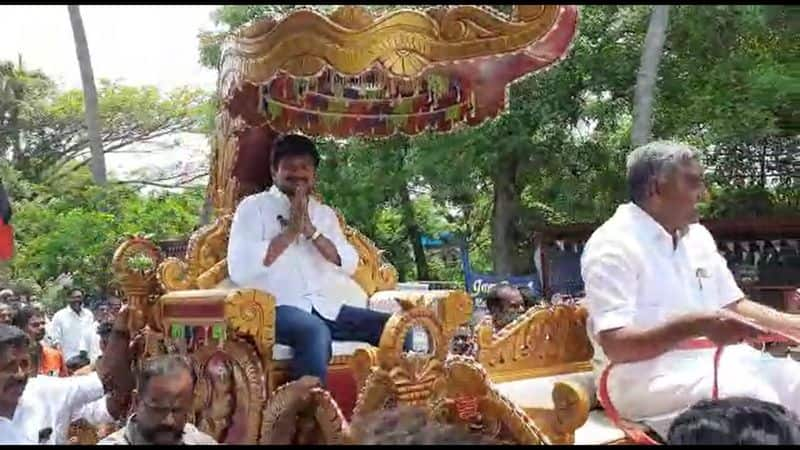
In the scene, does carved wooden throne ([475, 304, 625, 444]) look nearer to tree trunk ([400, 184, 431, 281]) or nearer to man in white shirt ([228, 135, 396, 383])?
man in white shirt ([228, 135, 396, 383])

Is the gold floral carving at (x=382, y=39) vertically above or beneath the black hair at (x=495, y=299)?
above

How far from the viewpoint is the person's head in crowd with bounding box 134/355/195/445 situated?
2766mm

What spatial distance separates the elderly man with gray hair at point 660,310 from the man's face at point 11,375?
5.97 feet

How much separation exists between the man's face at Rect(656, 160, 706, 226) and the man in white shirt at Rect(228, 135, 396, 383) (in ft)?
5.15

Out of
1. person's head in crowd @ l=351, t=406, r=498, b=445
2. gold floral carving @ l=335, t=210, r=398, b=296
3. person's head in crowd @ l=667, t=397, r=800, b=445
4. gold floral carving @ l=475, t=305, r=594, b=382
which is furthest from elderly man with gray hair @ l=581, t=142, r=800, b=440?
gold floral carving @ l=335, t=210, r=398, b=296

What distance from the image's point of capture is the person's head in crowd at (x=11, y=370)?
11.1 feet

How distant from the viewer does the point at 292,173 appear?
14.9 ft

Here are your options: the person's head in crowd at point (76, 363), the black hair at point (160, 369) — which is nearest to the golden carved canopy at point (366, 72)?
the black hair at point (160, 369)

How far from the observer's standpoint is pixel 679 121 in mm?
13156

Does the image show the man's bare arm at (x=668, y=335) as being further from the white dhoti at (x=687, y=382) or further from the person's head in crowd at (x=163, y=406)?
the person's head in crowd at (x=163, y=406)

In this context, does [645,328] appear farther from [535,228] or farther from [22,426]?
[535,228]

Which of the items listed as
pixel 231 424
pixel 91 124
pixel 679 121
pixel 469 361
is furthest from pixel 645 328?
pixel 91 124

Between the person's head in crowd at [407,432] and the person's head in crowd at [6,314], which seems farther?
the person's head in crowd at [6,314]

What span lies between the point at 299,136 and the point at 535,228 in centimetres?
969
